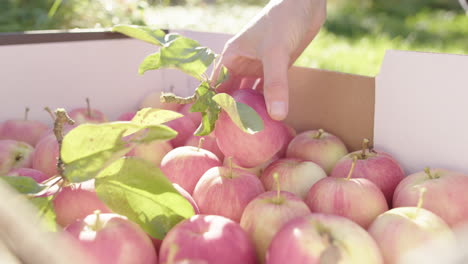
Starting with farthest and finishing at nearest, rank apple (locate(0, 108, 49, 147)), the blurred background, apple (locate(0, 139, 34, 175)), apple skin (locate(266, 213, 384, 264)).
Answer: the blurred background, apple (locate(0, 108, 49, 147)), apple (locate(0, 139, 34, 175)), apple skin (locate(266, 213, 384, 264))

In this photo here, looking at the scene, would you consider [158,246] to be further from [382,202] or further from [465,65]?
[465,65]

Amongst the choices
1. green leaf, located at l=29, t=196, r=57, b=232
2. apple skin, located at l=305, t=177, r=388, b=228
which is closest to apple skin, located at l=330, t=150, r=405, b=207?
apple skin, located at l=305, t=177, r=388, b=228

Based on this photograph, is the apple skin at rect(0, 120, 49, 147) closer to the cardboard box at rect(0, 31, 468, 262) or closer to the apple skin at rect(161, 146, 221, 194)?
the cardboard box at rect(0, 31, 468, 262)

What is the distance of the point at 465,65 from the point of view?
0.77 meters

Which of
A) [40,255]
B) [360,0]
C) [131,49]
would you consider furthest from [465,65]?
[360,0]

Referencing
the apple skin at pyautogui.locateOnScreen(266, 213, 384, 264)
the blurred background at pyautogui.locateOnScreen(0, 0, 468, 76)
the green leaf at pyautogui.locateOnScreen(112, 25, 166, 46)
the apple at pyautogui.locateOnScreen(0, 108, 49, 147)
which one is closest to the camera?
the apple skin at pyautogui.locateOnScreen(266, 213, 384, 264)

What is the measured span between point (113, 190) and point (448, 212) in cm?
45

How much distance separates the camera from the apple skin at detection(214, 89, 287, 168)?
2.51ft

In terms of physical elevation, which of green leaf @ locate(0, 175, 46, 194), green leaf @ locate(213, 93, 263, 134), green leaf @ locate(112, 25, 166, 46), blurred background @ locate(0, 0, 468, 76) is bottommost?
blurred background @ locate(0, 0, 468, 76)

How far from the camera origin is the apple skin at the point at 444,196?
678mm

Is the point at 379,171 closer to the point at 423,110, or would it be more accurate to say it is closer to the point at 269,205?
the point at 423,110

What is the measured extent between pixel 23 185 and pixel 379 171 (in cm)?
53

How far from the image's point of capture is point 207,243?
0.51 meters

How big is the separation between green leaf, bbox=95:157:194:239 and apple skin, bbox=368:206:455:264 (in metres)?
0.25
